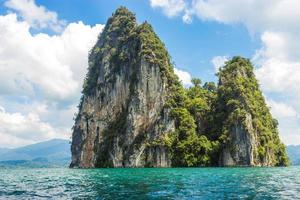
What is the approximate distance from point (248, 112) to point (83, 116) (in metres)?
67.0

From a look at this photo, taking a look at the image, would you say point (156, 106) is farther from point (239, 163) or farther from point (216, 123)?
point (239, 163)

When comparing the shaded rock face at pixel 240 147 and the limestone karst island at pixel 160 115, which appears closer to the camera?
the shaded rock face at pixel 240 147

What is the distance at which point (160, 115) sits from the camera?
5030 inches

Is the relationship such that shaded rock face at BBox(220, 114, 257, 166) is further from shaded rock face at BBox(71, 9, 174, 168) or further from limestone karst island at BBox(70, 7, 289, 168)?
shaded rock face at BBox(71, 9, 174, 168)

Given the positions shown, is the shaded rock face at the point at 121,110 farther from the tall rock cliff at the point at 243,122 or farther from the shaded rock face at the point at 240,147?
the tall rock cliff at the point at 243,122

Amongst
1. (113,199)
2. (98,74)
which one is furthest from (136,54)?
(113,199)

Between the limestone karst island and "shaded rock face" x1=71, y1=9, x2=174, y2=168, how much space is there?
32 cm

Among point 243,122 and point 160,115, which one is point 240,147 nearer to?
point 243,122

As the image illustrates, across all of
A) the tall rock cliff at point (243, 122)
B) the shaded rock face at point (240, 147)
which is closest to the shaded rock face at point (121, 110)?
the shaded rock face at point (240, 147)

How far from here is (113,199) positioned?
29.1 m

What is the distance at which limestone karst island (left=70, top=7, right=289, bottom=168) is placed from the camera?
117 m

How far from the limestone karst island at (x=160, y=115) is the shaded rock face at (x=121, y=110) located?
320 millimetres

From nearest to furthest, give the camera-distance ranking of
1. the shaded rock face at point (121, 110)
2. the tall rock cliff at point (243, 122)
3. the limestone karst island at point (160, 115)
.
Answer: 1. the tall rock cliff at point (243, 122)
2. the limestone karst island at point (160, 115)
3. the shaded rock face at point (121, 110)

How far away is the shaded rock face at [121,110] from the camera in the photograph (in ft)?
413
